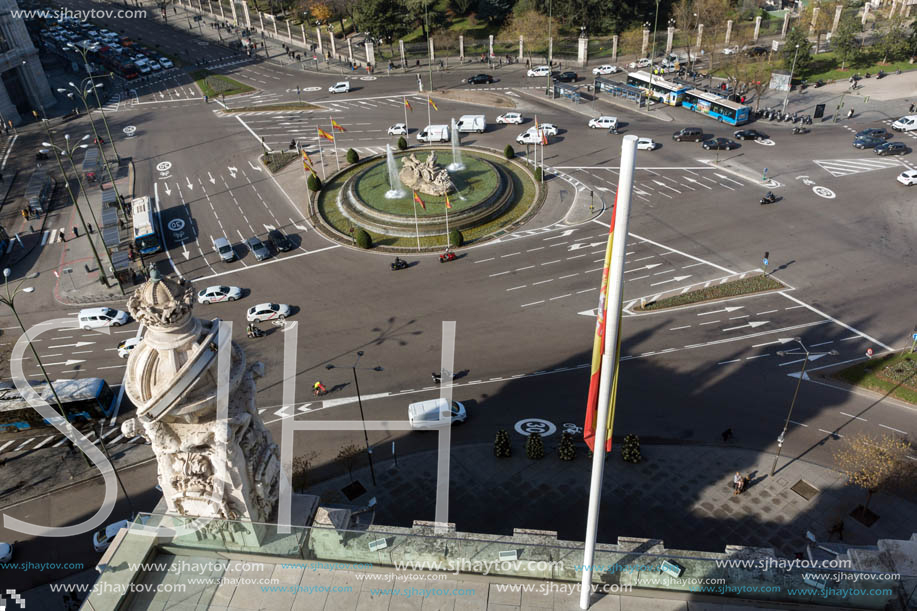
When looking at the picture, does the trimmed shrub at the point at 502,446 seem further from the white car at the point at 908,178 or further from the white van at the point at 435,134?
the white car at the point at 908,178

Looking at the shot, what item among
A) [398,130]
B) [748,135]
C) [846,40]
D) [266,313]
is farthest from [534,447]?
[846,40]

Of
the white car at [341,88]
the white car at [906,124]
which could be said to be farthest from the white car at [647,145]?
the white car at [341,88]

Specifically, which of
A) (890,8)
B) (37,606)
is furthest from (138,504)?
(890,8)

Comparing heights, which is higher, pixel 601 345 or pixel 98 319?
pixel 601 345

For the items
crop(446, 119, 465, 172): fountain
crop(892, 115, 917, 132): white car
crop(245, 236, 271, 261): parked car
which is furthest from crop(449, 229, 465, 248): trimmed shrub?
crop(892, 115, 917, 132): white car

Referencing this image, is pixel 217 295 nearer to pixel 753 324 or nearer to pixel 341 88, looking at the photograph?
pixel 753 324

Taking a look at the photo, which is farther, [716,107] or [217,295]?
[716,107]
